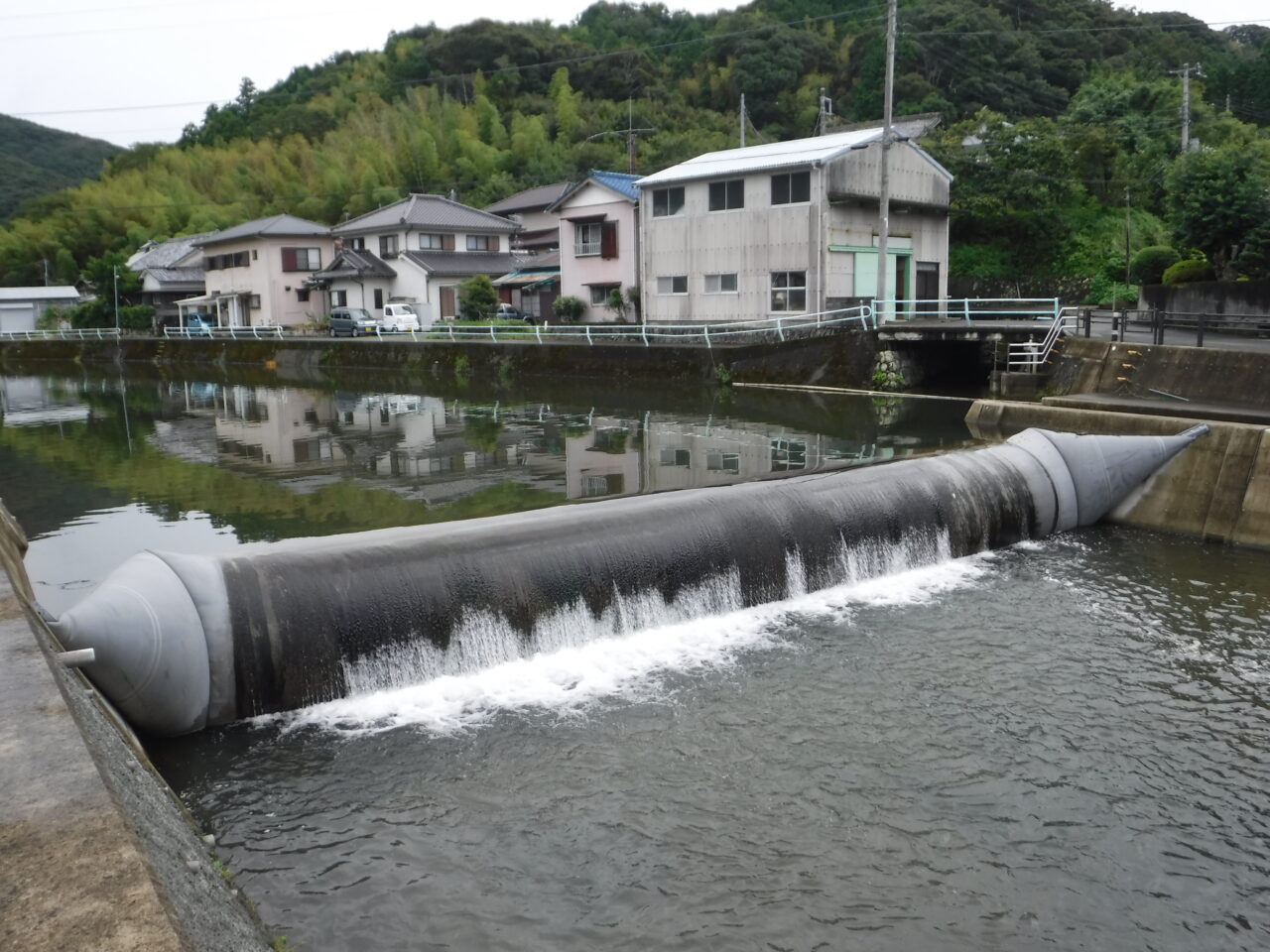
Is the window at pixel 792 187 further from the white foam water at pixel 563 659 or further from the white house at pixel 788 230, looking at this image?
the white foam water at pixel 563 659

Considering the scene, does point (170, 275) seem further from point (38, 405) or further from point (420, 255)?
point (38, 405)

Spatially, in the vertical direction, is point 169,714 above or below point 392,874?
above

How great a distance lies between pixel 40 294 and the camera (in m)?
67.2

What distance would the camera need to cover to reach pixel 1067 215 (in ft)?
124

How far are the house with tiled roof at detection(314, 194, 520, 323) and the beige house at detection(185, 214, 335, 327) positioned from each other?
284 cm

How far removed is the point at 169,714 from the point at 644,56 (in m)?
78.8

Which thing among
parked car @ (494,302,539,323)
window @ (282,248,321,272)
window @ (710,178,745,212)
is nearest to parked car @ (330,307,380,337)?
parked car @ (494,302,539,323)

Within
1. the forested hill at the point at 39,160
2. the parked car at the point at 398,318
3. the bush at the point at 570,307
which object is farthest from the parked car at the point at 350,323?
the forested hill at the point at 39,160

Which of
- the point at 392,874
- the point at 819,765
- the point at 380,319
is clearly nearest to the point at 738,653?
the point at 819,765

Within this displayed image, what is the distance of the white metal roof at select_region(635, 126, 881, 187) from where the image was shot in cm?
2999

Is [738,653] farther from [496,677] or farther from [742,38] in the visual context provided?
[742,38]

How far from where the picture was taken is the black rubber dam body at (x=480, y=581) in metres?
6.88

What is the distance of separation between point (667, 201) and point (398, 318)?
15228mm

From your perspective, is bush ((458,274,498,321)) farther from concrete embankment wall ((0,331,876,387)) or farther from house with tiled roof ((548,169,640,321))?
concrete embankment wall ((0,331,876,387))
